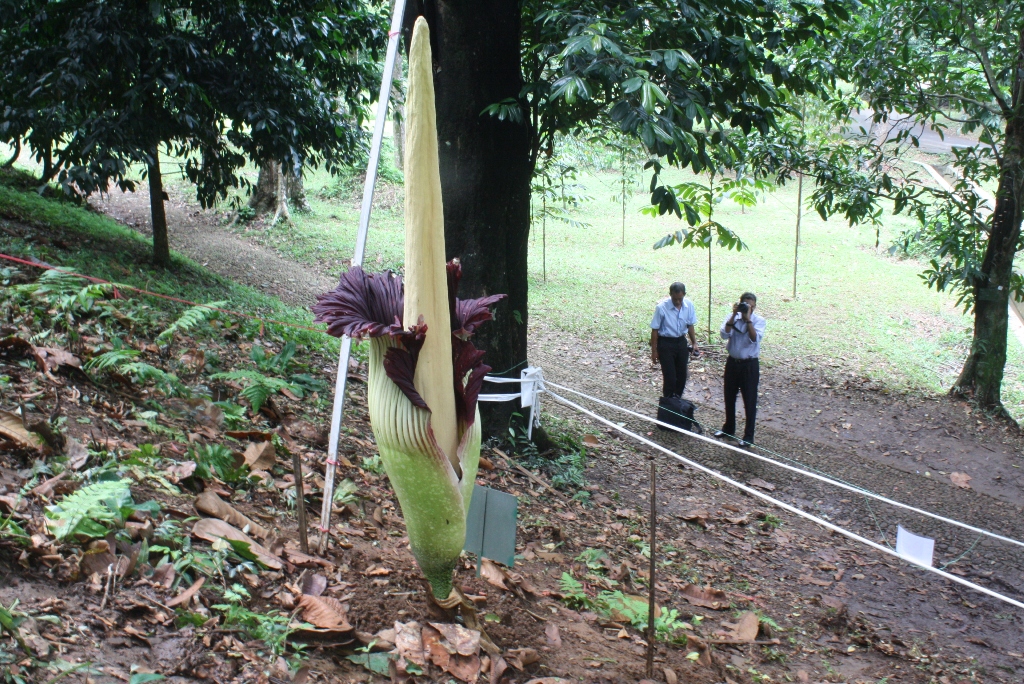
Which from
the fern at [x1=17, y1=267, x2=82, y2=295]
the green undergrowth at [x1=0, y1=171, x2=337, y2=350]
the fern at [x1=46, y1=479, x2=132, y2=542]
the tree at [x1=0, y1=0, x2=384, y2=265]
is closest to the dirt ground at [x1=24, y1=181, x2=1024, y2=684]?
the fern at [x1=46, y1=479, x2=132, y2=542]

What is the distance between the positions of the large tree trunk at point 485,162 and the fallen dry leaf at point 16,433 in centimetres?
266

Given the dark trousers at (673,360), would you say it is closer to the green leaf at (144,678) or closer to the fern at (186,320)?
the fern at (186,320)

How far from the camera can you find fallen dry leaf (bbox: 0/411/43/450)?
8.13 ft

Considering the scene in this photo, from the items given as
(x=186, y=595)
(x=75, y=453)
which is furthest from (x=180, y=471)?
(x=186, y=595)

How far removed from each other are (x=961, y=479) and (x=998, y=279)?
2790 mm

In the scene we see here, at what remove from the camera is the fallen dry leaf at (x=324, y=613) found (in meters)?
2.21

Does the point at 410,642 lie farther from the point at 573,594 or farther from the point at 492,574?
the point at 573,594

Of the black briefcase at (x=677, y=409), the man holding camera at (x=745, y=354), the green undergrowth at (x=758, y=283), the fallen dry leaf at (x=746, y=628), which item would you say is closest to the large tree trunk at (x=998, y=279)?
the green undergrowth at (x=758, y=283)

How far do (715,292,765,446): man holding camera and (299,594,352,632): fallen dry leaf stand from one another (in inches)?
195

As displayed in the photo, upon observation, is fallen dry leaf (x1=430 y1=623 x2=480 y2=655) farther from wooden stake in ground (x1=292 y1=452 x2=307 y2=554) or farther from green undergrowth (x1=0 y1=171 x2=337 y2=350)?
green undergrowth (x1=0 y1=171 x2=337 y2=350)

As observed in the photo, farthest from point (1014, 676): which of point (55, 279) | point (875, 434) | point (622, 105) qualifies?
point (55, 279)

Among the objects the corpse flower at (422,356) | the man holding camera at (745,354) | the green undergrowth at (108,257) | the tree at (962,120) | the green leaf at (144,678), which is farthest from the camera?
the tree at (962,120)

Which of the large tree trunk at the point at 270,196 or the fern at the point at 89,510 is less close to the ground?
the large tree trunk at the point at 270,196

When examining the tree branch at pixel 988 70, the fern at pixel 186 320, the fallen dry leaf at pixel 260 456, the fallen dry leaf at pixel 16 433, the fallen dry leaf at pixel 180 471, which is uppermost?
the tree branch at pixel 988 70
